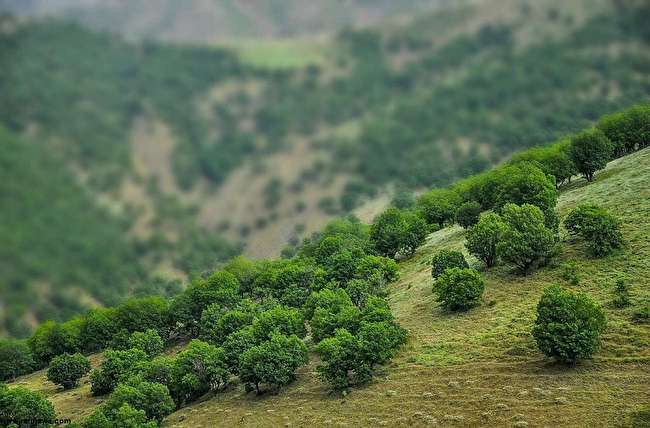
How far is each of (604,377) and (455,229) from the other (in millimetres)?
68229

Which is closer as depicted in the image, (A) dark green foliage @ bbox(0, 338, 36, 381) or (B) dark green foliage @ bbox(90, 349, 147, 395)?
(B) dark green foliage @ bbox(90, 349, 147, 395)

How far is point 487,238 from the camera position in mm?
103875

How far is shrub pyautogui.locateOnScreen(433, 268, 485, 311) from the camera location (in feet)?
308

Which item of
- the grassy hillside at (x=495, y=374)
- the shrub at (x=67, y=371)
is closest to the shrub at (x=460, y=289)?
the grassy hillside at (x=495, y=374)

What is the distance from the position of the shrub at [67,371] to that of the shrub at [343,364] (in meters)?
55.6

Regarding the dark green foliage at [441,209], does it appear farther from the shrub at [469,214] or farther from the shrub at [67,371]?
the shrub at [67,371]

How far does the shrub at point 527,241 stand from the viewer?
96125mm

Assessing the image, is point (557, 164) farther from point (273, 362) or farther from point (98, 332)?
point (98, 332)

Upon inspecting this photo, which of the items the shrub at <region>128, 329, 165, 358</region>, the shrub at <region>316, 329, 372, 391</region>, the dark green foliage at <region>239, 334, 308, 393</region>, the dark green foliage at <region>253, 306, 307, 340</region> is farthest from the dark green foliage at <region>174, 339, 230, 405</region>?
the shrub at <region>128, 329, 165, 358</region>

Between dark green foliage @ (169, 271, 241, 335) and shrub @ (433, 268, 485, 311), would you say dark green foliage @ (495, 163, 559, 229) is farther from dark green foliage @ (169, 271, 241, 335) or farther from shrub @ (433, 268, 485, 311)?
dark green foliage @ (169, 271, 241, 335)

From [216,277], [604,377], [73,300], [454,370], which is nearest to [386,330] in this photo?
[454,370]

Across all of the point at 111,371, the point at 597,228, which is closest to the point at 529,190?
the point at 597,228

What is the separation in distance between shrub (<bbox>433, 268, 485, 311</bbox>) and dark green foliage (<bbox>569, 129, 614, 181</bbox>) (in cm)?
4743

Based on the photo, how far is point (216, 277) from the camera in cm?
13775
